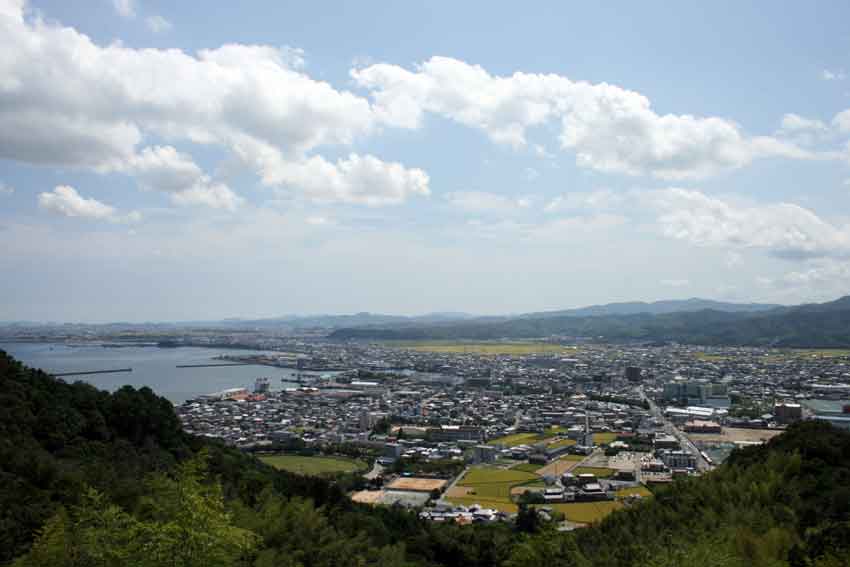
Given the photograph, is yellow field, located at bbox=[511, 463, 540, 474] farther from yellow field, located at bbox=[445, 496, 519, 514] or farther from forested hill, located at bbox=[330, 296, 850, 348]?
forested hill, located at bbox=[330, 296, 850, 348]

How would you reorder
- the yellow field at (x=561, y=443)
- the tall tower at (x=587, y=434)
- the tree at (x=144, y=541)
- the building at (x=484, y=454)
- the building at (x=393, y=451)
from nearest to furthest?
the tree at (x=144, y=541) < the building at (x=484, y=454) < the building at (x=393, y=451) < the yellow field at (x=561, y=443) < the tall tower at (x=587, y=434)

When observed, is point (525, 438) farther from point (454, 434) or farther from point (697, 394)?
point (697, 394)

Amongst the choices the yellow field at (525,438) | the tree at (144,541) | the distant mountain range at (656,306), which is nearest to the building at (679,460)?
the yellow field at (525,438)

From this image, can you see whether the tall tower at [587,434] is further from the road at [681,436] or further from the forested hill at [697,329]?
the forested hill at [697,329]

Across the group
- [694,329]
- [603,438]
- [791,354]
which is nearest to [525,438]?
[603,438]

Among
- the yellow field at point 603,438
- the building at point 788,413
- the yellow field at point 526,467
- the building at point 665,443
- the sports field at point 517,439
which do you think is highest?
the building at point 788,413

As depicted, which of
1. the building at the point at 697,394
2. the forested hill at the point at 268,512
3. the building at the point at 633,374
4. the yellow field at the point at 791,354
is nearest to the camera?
the forested hill at the point at 268,512

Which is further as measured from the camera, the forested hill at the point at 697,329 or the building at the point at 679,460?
the forested hill at the point at 697,329
